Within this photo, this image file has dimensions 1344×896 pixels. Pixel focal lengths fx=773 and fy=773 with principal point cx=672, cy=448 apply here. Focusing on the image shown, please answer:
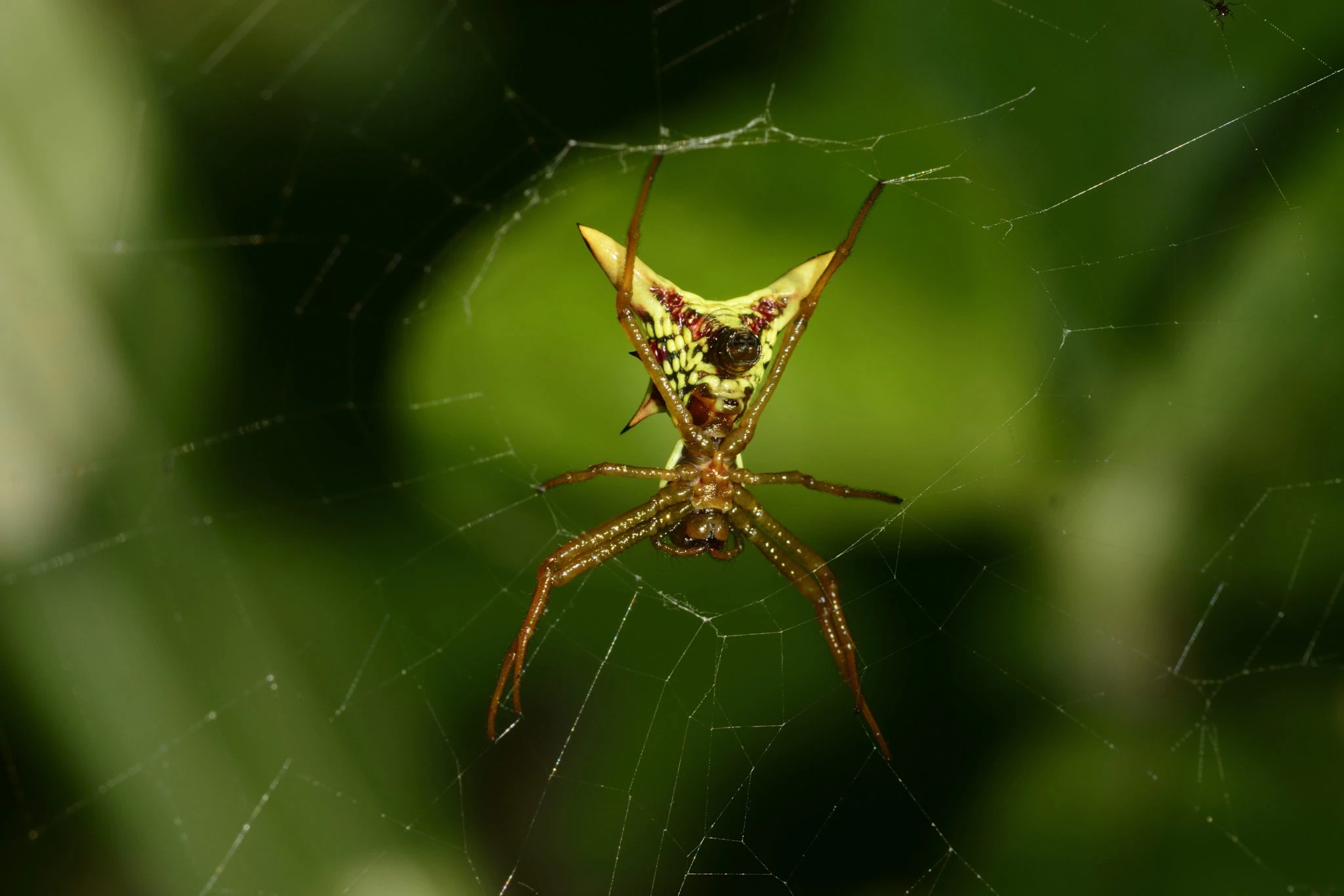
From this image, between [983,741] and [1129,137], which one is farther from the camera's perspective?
[983,741]

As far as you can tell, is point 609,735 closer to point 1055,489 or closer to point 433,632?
point 433,632

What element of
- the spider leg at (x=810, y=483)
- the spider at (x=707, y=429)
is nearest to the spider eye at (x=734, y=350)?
the spider at (x=707, y=429)

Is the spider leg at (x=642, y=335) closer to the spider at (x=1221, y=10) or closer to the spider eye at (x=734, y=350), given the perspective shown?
the spider eye at (x=734, y=350)

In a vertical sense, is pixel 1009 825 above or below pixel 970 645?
below

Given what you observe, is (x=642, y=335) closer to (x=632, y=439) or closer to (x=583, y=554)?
(x=632, y=439)

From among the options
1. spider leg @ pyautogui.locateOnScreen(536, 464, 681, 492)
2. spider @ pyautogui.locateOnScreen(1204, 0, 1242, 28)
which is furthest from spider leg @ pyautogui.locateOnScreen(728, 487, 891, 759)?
spider @ pyautogui.locateOnScreen(1204, 0, 1242, 28)

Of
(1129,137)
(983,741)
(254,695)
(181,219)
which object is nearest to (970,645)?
(983,741)
